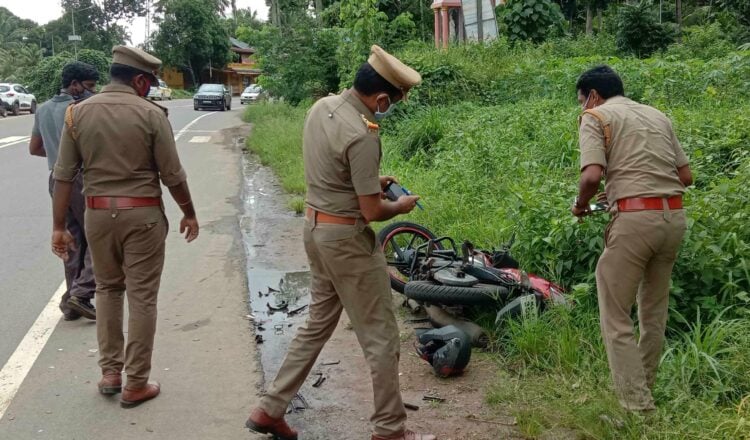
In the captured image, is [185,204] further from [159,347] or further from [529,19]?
[529,19]

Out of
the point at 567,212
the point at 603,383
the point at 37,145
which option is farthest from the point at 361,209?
the point at 37,145

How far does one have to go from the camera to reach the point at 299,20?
70.0 ft

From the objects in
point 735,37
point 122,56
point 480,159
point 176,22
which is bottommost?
point 480,159

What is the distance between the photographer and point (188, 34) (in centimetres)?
6738

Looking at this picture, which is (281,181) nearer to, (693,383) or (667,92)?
(667,92)

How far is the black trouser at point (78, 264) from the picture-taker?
18.2 feet

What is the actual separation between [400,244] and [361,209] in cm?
334

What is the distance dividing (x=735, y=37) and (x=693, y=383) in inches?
775

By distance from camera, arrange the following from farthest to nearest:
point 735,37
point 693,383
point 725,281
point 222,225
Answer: point 735,37 < point 222,225 < point 725,281 < point 693,383

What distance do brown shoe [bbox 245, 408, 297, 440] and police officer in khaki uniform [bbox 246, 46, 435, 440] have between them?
1.60 feet

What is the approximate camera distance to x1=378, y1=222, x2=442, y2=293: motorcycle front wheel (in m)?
5.83

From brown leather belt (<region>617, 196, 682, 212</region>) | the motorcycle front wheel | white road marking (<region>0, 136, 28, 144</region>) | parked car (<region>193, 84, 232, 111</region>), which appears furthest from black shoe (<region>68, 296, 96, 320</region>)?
parked car (<region>193, 84, 232, 111</region>)

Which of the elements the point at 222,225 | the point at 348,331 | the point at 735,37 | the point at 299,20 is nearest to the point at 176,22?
the point at 299,20

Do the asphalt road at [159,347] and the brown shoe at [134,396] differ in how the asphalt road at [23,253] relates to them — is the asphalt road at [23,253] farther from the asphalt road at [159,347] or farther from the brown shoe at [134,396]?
the brown shoe at [134,396]
